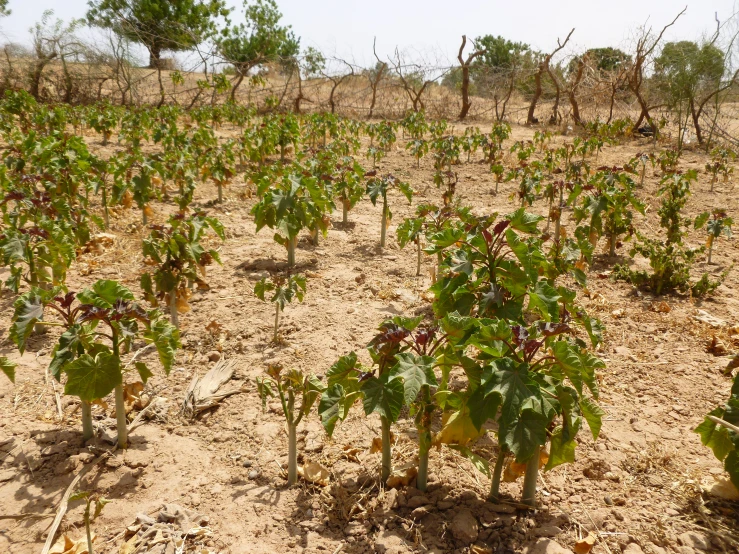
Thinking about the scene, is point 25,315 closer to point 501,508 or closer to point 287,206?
point 501,508

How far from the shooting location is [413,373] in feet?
7.32

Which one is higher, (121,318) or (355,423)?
(121,318)

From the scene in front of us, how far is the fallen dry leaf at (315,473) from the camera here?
2793 millimetres

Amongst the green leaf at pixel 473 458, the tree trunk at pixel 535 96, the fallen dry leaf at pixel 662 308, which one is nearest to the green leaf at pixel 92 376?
the green leaf at pixel 473 458

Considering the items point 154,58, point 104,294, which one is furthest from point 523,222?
point 154,58

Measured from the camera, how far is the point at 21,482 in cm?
277

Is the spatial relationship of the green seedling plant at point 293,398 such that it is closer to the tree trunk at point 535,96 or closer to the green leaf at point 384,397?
the green leaf at point 384,397

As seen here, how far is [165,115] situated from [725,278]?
1387 centimetres

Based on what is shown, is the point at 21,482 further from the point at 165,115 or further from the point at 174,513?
the point at 165,115

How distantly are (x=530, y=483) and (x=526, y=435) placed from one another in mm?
574

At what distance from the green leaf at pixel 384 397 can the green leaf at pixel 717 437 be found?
4.70 ft

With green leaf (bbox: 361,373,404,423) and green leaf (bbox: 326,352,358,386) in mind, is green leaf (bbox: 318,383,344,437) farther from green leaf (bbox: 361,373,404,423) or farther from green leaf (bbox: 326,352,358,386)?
green leaf (bbox: 361,373,404,423)

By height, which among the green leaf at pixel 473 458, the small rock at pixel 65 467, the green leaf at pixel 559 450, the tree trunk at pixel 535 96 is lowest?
the small rock at pixel 65 467

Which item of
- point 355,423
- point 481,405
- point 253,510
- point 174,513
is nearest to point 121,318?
point 174,513
